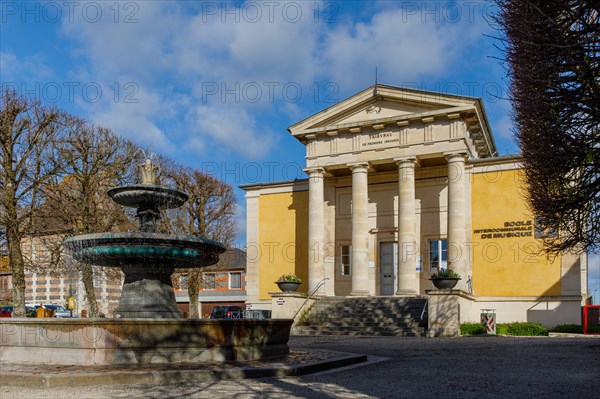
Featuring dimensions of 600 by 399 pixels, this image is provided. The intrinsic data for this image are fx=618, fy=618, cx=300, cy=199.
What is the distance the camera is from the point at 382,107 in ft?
98.5

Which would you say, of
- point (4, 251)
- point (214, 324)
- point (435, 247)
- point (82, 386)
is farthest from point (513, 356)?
point (4, 251)

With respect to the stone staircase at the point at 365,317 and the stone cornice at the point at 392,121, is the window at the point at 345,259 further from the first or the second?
the stone cornice at the point at 392,121

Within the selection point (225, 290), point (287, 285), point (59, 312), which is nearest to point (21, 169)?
point (287, 285)

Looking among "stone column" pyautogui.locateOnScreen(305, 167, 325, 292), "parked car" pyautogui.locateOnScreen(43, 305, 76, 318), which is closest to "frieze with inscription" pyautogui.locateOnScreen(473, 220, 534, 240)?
"stone column" pyautogui.locateOnScreen(305, 167, 325, 292)

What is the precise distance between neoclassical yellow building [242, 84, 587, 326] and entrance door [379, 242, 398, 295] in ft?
0.17

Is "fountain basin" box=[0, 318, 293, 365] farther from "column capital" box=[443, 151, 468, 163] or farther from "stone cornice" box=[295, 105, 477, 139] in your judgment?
"stone cornice" box=[295, 105, 477, 139]

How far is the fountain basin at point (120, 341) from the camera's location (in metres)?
10.1

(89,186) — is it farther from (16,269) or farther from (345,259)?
(345,259)

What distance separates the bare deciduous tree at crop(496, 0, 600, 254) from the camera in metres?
9.10

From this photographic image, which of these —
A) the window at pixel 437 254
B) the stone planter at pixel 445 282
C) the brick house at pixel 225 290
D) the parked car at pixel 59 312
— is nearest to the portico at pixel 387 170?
the window at pixel 437 254

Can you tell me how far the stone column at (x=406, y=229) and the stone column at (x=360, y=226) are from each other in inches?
71.4

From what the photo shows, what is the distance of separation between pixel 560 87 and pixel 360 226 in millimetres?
19998

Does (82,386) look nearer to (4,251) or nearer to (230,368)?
(230,368)

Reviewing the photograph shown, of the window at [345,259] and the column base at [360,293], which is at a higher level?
the window at [345,259]
